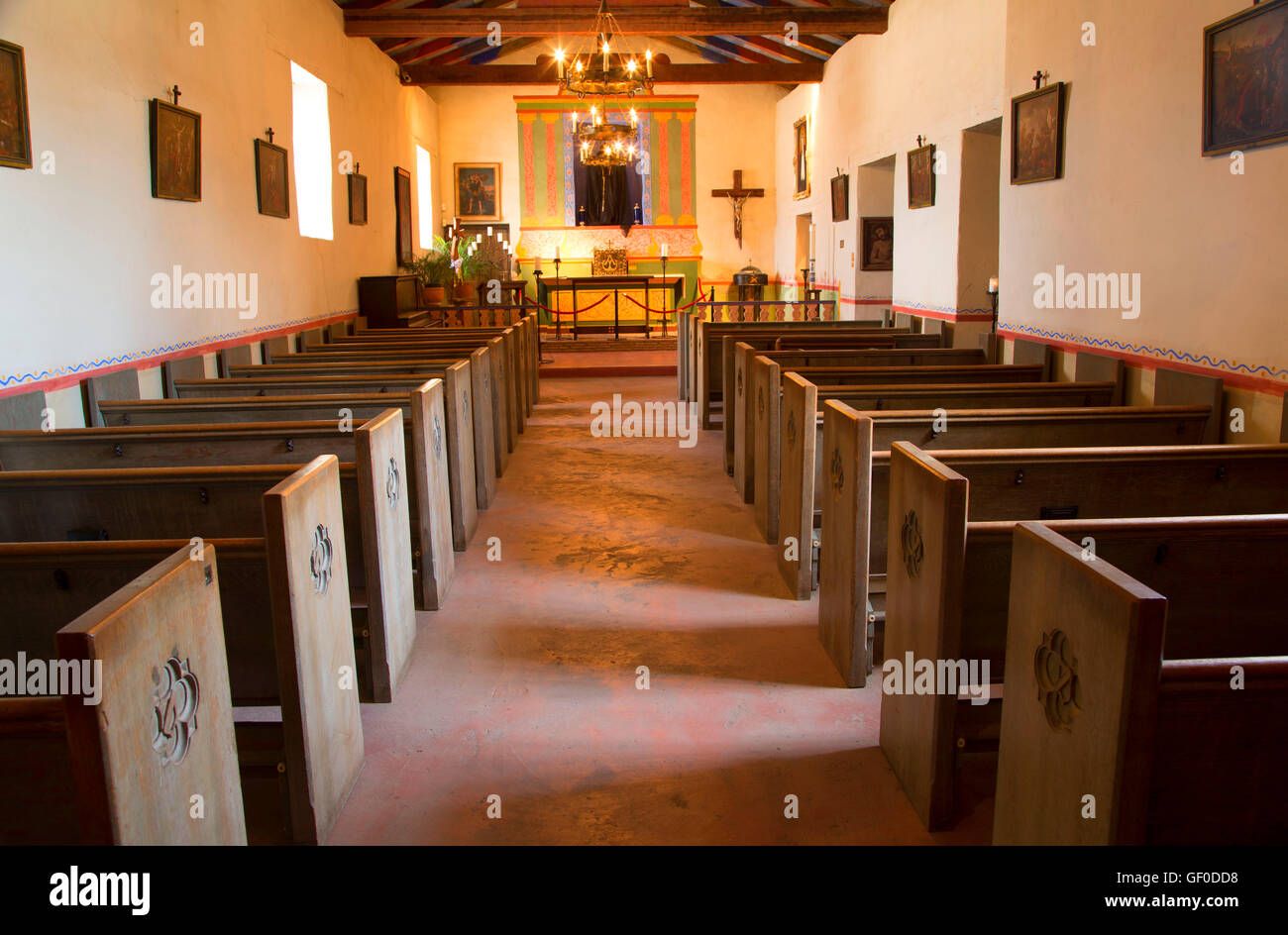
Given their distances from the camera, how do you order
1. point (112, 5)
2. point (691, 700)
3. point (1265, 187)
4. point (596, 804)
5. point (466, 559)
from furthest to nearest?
point (112, 5) → point (466, 559) → point (1265, 187) → point (691, 700) → point (596, 804)

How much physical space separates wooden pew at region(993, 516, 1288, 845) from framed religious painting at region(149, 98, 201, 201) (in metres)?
4.93

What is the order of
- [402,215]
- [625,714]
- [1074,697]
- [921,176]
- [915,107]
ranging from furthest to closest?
[402,215]
[915,107]
[921,176]
[625,714]
[1074,697]

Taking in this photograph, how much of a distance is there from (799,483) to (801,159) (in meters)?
11.0

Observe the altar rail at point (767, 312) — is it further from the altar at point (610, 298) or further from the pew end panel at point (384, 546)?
the pew end panel at point (384, 546)

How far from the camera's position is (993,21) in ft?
21.7

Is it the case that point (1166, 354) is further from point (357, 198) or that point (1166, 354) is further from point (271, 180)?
point (357, 198)

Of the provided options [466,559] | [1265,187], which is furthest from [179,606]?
[1265,187]

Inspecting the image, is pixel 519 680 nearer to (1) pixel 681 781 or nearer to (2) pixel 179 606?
(1) pixel 681 781

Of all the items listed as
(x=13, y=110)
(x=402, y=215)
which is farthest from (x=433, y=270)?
(x=13, y=110)

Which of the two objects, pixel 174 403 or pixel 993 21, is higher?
pixel 993 21

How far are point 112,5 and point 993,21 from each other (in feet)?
18.0

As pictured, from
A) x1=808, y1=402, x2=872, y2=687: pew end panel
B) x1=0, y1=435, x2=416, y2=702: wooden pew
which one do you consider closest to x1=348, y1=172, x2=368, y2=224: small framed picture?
x1=0, y1=435, x2=416, y2=702: wooden pew

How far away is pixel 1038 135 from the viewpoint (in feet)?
16.6
